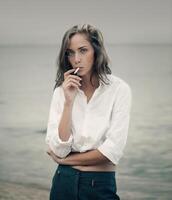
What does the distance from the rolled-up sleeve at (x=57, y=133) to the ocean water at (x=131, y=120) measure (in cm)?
81

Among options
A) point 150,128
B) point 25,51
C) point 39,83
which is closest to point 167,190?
point 150,128

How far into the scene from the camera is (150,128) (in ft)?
9.75

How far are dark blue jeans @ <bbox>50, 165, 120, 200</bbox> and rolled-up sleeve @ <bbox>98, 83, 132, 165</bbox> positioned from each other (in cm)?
11

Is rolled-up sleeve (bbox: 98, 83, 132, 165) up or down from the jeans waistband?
up

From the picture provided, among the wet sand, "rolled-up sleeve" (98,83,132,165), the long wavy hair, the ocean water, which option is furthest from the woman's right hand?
the wet sand

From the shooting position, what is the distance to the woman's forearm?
2045 mm

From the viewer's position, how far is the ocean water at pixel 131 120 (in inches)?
116

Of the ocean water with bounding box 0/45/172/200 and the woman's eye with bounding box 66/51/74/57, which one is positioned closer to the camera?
the woman's eye with bounding box 66/51/74/57

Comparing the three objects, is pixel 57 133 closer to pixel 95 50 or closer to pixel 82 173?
pixel 82 173

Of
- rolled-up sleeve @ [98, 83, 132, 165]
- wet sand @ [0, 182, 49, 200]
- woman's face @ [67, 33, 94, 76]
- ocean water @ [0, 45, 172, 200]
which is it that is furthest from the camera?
wet sand @ [0, 182, 49, 200]

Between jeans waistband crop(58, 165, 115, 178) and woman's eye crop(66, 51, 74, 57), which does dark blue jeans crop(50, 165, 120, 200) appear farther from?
woman's eye crop(66, 51, 74, 57)

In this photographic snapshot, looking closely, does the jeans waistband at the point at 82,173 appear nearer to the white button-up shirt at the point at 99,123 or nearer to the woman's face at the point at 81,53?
the white button-up shirt at the point at 99,123

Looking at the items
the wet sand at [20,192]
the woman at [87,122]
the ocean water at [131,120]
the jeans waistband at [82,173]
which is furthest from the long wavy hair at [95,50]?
the wet sand at [20,192]


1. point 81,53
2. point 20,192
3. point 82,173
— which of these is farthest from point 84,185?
point 20,192
